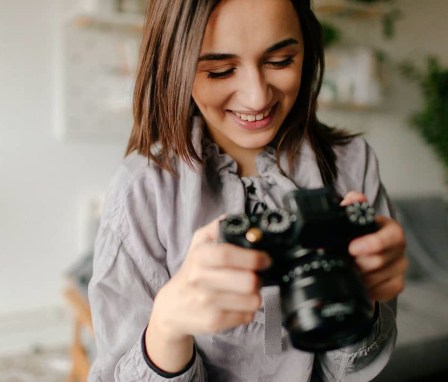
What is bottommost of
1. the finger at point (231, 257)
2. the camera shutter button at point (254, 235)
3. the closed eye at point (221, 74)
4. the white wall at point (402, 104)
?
the white wall at point (402, 104)

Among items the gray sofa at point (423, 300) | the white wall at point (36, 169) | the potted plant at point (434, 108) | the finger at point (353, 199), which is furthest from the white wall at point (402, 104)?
the finger at point (353, 199)

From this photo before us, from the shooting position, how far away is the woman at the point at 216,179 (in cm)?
58

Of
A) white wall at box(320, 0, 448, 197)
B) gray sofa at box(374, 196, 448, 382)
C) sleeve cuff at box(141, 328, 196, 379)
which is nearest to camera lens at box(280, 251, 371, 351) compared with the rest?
sleeve cuff at box(141, 328, 196, 379)

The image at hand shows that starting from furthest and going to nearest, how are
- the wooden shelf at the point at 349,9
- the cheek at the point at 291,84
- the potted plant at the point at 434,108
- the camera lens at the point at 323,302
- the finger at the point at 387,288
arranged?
1. the potted plant at the point at 434,108
2. the wooden shelf at the point at 349,9
3. the cheek at the point at 291,84
4. the finger at the point at 387,288
5. the camera lens at the point at 323,302

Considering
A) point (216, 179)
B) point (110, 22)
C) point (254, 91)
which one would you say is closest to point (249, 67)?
point (254, 91)

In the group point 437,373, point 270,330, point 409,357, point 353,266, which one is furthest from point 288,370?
point 437,373

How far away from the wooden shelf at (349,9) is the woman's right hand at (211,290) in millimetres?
2299

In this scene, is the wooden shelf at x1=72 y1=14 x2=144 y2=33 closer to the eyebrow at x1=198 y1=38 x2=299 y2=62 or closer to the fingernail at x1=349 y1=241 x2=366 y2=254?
the eyebrow at x1=198 y1=38 x2=299 y2=62

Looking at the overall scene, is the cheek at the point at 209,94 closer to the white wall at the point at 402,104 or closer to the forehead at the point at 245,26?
the forehead at the point at 245,26

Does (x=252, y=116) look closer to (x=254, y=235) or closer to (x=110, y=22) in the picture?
(x=254, y=235)

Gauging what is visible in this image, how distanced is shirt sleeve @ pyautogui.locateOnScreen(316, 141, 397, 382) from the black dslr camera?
0.19m

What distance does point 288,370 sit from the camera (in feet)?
2.20

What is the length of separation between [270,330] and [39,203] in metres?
1.85

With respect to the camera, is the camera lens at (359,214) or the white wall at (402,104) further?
the white wall at (402,104)
